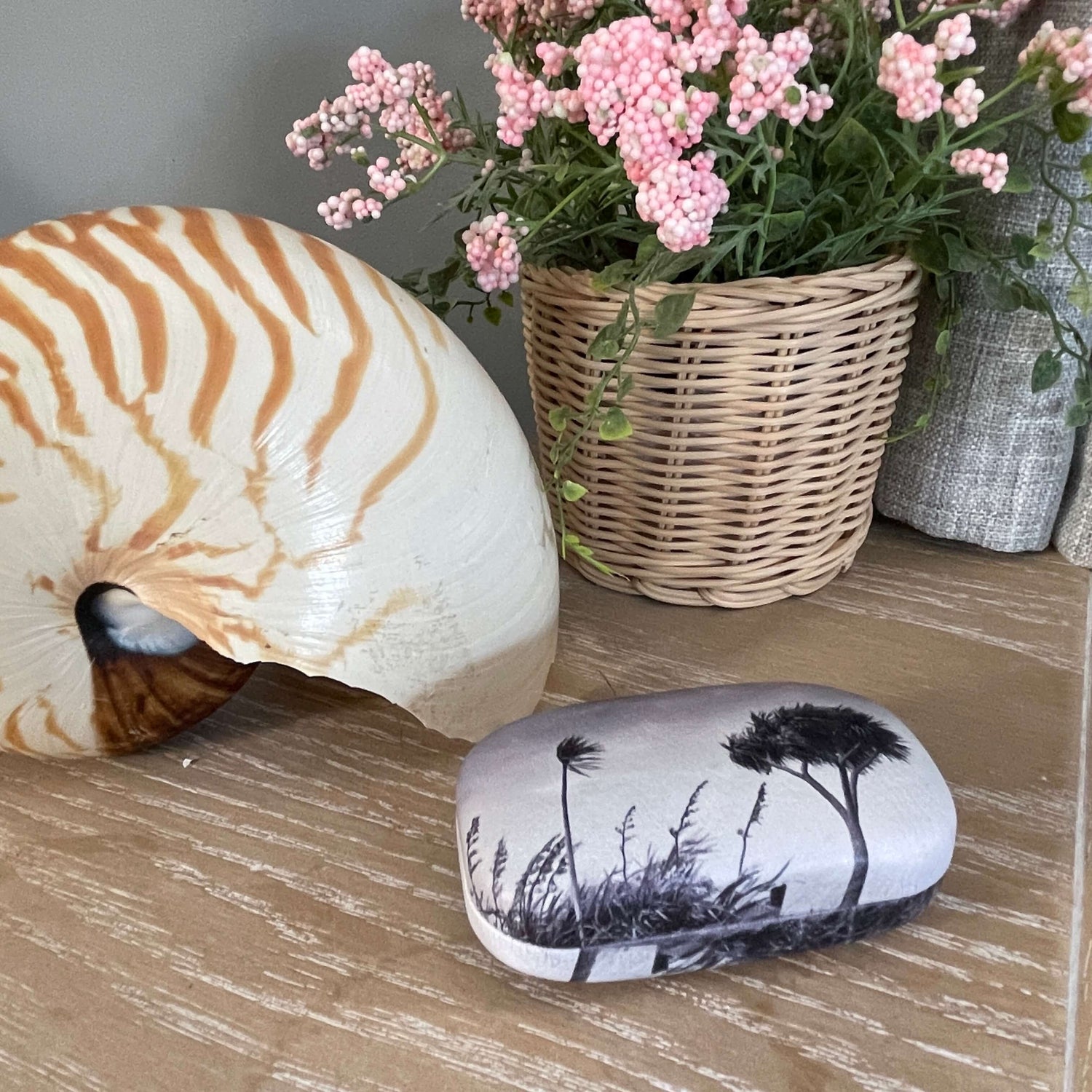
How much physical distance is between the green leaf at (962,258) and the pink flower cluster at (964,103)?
10 centimetres

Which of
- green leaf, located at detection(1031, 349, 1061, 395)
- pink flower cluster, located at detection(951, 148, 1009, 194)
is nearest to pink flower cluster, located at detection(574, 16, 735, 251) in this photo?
pink flower cluster, located at detection(951, 148, 1009, 194)

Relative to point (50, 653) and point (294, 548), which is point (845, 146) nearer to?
point (294, 548)

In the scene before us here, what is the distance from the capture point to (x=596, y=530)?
578 mm

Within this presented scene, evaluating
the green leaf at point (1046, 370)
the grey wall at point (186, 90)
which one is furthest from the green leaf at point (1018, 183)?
the grey wall at point (186, 90)

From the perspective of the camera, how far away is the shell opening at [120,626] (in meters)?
0.42

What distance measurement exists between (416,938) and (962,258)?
0.40m

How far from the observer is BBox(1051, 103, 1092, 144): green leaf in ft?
1.33

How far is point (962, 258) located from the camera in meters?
0.48

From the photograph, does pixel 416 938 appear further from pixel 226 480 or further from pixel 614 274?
pixel 614 274

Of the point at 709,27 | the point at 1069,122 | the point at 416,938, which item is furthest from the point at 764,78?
the point at 416,938

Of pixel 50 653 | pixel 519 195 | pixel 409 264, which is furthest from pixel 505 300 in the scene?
pixel 50 653

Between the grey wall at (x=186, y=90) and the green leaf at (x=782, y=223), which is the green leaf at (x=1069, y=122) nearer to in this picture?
the green leaf at (x=782, y=223)

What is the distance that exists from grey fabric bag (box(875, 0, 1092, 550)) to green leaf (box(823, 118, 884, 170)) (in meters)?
0.14

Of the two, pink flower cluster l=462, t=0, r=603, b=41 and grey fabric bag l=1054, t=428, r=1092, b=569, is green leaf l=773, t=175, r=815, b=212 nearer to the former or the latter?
pink flower cluster l=462, t=0, r=603, b=41
